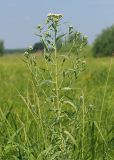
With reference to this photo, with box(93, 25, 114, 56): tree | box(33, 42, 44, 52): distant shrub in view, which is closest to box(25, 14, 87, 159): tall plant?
box(33, 42, 44, 52): distant shrub

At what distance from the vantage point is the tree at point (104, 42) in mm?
37500

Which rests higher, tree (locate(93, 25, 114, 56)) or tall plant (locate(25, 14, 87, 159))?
tall plant (locate(25, 14, 87, 159))

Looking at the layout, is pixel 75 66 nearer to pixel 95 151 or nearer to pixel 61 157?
pixel 61 157

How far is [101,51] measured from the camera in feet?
125

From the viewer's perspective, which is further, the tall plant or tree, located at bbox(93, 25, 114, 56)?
tree, located at bbox(93, 25, 114, 56)

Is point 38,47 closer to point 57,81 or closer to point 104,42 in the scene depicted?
point 57,81

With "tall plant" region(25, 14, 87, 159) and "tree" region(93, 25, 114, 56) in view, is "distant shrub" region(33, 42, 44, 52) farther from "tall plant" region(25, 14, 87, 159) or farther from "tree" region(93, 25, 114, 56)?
"tree" region(93, 25, 114, 56)

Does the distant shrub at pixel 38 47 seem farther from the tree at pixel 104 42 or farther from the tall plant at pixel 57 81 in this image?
the tree at pixel 104 42

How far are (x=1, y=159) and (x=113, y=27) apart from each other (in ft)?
122

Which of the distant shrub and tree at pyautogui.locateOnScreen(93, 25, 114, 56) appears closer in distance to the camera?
the distant shrub

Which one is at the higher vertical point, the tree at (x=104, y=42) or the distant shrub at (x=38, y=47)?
the distant shrub at (x=38, y=47)

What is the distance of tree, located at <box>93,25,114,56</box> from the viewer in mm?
37500

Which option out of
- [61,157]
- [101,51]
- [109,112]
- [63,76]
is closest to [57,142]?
[61,157]

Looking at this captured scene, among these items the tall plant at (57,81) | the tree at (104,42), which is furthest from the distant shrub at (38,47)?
the tree at (104,42)
